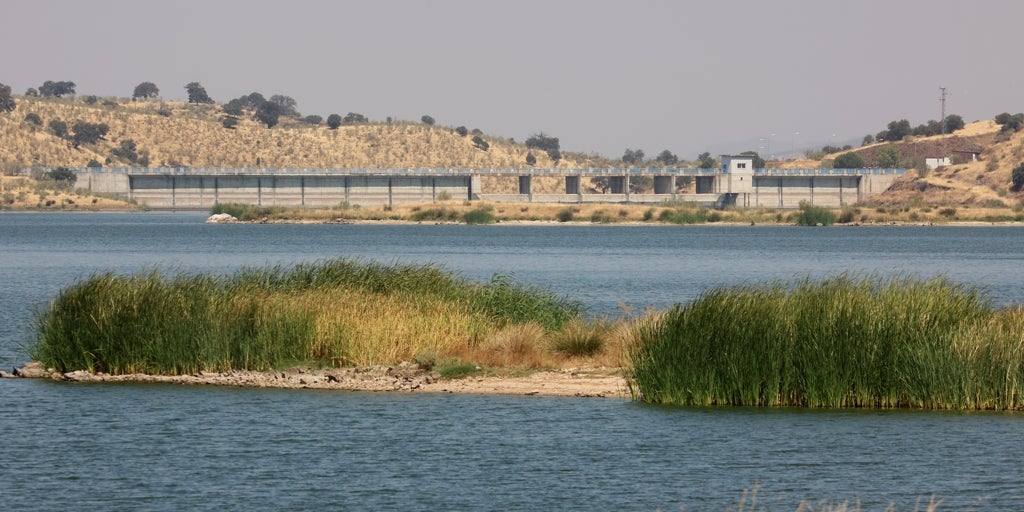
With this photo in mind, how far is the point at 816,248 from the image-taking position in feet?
350

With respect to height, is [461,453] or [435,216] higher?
[435,216]

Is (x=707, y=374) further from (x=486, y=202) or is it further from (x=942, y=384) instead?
(x=486, y=202)

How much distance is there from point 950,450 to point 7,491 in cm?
1484

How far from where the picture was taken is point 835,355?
2678 cm

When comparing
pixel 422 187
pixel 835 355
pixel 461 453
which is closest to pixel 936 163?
pixel 422 187

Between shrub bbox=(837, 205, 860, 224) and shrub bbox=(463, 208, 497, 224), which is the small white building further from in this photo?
shrub bbox=(463, 208, 497, 224)

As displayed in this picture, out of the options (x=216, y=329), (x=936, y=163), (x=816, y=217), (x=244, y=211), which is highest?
(x=936, y=163)

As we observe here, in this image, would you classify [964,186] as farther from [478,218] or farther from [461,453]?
[461,453]

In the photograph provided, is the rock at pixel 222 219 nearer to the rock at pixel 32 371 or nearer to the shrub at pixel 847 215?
the shrub at pixel 847 215

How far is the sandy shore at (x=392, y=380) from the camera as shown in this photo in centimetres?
2984

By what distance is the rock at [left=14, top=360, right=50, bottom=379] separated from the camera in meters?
31.4

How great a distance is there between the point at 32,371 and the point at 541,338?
11.4 metres

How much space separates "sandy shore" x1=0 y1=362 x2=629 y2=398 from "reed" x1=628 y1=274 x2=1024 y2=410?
2816mm

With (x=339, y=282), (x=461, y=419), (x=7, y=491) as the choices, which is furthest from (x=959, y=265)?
(x=7, y=491)
